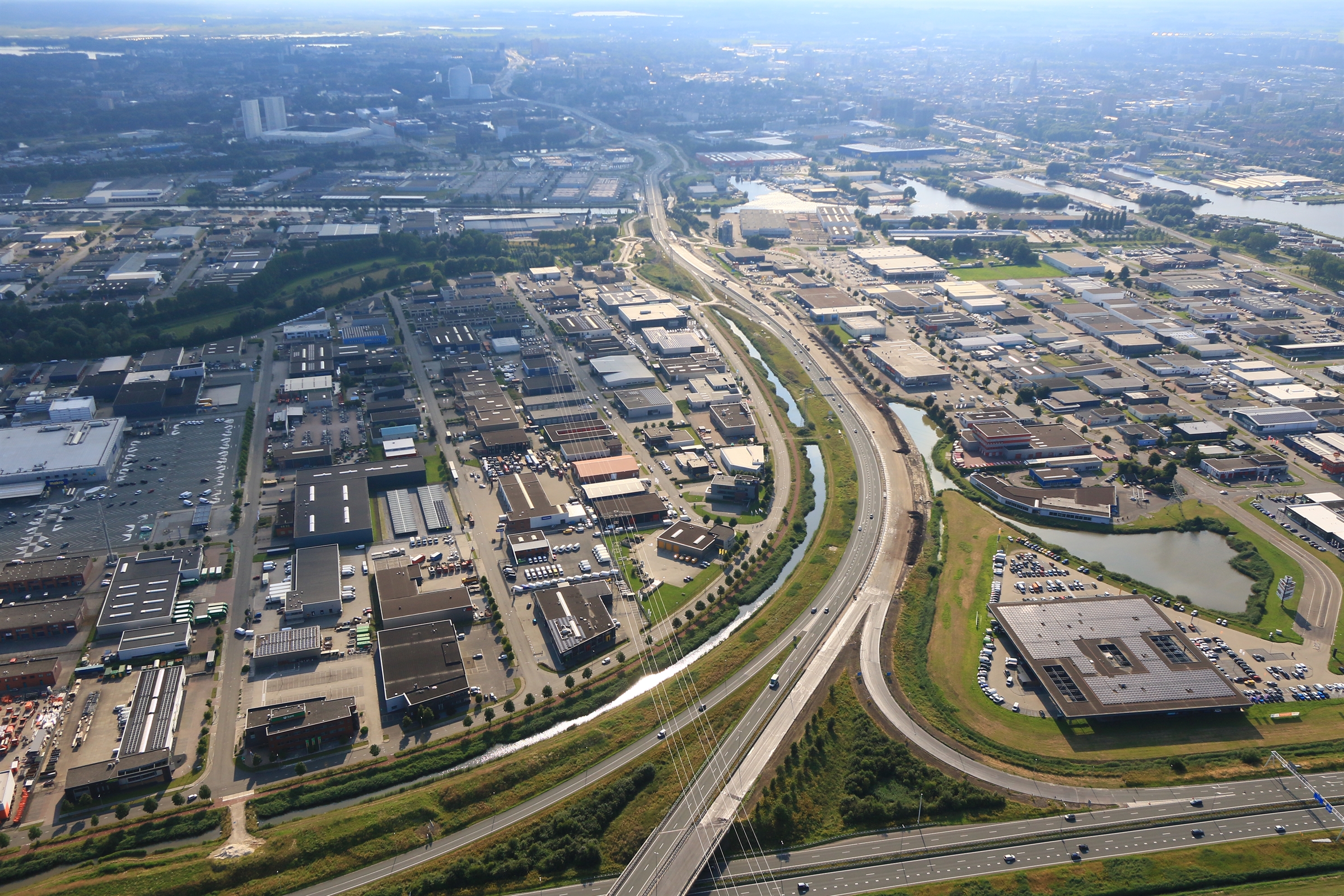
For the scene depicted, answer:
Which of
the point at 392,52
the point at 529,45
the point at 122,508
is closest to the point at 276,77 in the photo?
the point at 392,52

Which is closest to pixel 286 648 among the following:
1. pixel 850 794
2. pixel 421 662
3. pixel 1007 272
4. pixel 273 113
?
pixel 421 662

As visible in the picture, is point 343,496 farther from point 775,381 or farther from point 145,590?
point 775,381

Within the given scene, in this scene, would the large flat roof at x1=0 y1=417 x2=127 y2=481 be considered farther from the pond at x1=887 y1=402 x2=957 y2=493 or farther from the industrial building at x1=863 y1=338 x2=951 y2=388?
the industrial building at x1=863 y1=338 x2=951 y2=388

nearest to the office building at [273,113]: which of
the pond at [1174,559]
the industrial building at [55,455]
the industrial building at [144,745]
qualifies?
the industrial building at [55,455]

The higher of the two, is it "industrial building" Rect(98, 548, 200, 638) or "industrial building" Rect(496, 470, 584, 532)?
"industrial building" Rect(496, 470, 584, 532)

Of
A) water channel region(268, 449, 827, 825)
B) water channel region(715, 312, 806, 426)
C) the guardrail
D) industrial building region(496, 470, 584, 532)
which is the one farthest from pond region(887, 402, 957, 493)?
the guardrail

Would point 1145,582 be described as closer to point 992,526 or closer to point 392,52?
point 992,526
